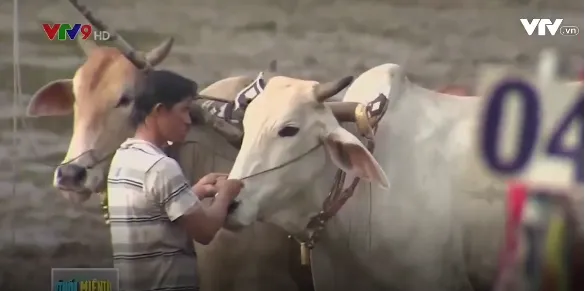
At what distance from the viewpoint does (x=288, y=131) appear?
155 cm

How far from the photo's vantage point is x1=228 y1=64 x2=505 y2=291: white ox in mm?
1579

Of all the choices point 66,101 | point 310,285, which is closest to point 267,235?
point 310,285

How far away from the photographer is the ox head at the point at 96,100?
1.58 meters

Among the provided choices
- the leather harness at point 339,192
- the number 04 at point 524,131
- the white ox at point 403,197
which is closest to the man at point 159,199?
the white ox at point 403,197

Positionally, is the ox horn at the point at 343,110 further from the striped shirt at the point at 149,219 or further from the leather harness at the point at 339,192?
the striped shirt at the point at 149,219

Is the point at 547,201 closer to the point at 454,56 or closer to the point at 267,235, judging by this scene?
the point at 454,56

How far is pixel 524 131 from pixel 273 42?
0.65 metres

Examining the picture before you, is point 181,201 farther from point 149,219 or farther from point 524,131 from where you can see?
point 524,131

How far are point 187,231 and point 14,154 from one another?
0.48 meters

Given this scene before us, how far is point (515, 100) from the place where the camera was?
5.25 ft

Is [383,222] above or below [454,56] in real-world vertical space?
below

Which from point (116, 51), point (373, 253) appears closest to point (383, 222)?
point (373, 253)

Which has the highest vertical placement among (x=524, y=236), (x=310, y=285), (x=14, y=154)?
(x=14, y=154)

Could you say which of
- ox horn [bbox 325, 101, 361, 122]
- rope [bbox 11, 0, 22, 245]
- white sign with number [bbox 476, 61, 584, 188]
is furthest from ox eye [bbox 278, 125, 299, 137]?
rope [bbox 11, 0, 22, 245]
